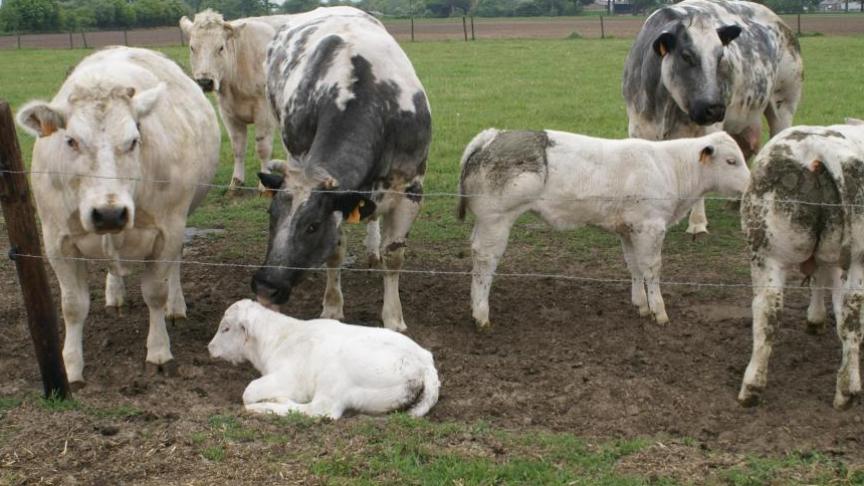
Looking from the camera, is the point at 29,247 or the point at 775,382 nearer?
the point at 29,247

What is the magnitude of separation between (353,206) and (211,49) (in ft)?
23.9

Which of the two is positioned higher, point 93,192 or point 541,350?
point 93,192

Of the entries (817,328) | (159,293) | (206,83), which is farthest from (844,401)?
(206,83)

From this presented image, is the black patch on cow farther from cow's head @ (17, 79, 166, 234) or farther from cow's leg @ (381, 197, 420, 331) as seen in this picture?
cow's head @ (17, 79, 166, 234)

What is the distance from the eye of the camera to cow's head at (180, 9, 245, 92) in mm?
13875

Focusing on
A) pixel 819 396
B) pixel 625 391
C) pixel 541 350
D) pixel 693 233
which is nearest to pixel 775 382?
pixel 819 396

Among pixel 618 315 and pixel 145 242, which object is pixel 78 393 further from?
pixel 618 315

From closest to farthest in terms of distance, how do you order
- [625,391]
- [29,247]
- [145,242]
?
[29,247] < [625,391] < [145,242]

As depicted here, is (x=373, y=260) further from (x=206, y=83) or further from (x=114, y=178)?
(x=206, y=83)

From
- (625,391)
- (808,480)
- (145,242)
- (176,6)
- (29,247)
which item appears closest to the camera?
(808,480)

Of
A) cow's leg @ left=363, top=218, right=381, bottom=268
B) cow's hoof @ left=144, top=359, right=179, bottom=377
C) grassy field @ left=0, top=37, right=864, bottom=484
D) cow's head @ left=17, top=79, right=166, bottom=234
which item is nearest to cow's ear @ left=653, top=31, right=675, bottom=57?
grassy field @ left=0, top=37, right=864, bottom=484

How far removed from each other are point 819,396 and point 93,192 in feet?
15.3

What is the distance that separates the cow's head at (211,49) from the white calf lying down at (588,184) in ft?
20.9

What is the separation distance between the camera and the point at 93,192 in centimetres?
646
